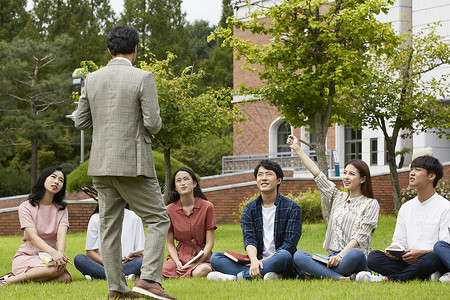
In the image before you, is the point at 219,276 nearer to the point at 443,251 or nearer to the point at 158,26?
the point at 443,251

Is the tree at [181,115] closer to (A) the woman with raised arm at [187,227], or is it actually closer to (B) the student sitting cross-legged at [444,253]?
(A) the woman with raised arm at [187,227]

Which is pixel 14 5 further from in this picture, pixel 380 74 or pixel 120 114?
pixel 120 114

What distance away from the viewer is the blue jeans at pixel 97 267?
788 centimetres

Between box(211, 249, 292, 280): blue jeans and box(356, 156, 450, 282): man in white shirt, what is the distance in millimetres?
762

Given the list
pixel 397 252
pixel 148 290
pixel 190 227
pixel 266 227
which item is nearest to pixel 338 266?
pixel 397 252

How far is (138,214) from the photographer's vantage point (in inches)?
216

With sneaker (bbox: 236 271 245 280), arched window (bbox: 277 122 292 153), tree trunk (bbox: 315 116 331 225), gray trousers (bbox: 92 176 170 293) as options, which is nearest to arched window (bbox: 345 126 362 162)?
arched window (bbox: 277 122 292 153)

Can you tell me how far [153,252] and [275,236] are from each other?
7.77ft

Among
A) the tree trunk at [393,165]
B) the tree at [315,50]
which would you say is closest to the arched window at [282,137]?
the tree trunk at [393,165]

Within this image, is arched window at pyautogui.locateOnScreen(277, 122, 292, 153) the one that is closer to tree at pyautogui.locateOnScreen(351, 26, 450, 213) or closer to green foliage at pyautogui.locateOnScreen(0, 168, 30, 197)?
green foliage at pyautogui.locateOnScreen(0, 168, 30, 197)

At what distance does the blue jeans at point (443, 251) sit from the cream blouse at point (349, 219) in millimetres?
829

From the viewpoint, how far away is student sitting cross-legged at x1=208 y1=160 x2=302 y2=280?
7367mm

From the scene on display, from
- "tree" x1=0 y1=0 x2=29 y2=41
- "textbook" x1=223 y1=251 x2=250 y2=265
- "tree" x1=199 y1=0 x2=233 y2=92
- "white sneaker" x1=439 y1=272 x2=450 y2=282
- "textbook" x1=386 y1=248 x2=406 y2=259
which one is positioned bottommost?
"white sneaker" x1=439 y1=272 x2=450 y2=282

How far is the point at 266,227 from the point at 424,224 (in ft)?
5.70
